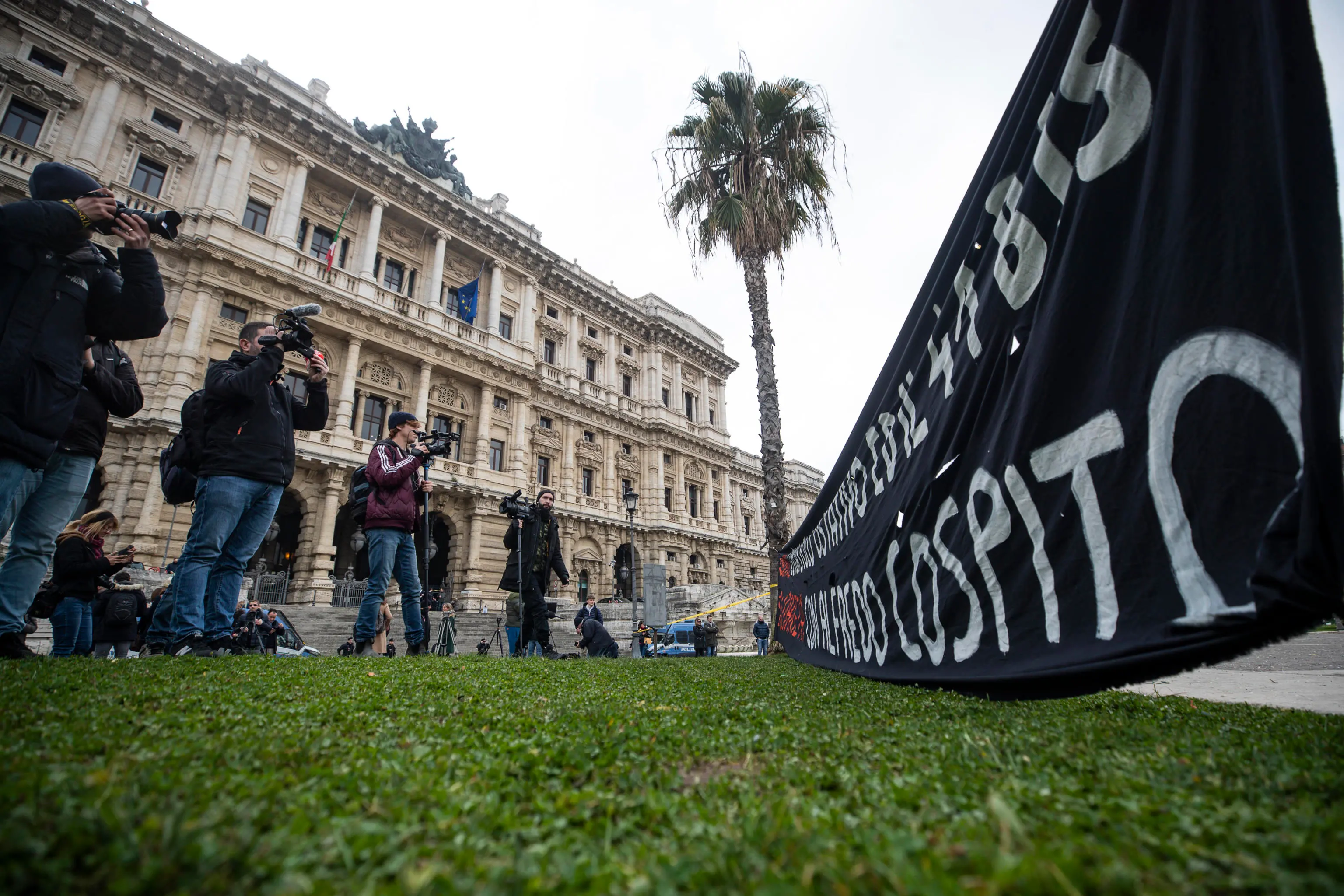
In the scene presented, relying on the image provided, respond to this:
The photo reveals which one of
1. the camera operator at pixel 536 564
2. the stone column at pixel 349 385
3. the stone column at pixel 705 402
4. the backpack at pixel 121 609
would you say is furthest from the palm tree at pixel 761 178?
the stone column at pixel 705 402

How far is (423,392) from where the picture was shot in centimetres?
2209

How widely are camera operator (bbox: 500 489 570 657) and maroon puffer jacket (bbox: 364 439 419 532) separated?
159 centimetres

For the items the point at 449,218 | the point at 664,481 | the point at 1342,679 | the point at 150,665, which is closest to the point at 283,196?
the point at 449,218

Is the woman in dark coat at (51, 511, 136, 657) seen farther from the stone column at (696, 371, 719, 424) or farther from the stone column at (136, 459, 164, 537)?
the stone column at (696, 371, 719, 424)

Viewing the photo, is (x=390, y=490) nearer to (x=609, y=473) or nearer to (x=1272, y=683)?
(x=1272, y=683)

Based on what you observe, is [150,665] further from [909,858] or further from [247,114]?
[247,114]

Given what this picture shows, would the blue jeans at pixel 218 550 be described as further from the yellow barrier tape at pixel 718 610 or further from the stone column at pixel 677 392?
the stone column at pixel 677 392

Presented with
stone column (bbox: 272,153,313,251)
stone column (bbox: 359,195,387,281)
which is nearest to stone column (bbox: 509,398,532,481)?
stone column (bbox: 359,195,387,281)

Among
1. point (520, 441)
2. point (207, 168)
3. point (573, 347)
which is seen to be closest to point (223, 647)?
point (520, 441)

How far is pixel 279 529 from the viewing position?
19.6 meters

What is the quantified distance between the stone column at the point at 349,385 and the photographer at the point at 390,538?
16411 mm

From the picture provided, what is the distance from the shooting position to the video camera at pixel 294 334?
4215 mm

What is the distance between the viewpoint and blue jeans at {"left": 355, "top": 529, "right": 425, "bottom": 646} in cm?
524

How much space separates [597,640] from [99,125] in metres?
22.2
